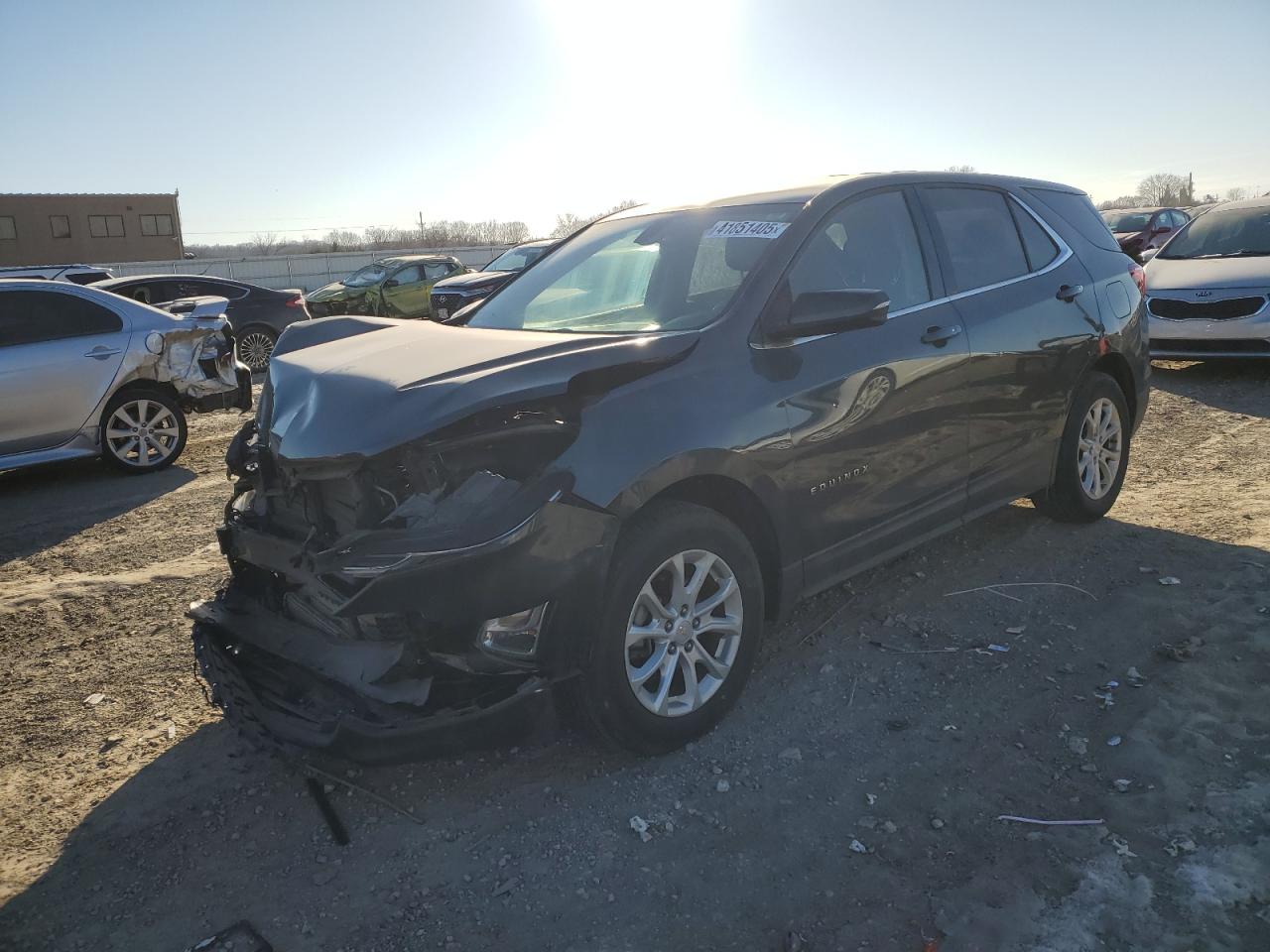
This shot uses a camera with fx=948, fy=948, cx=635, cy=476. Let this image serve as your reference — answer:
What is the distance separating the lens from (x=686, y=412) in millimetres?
3162

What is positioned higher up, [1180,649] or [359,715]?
[359,715]

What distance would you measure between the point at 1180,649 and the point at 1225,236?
8562mm

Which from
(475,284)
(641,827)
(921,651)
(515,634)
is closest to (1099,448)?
(921,651)

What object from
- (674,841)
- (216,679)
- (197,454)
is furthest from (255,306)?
(674,841)

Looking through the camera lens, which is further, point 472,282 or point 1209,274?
point 472,282

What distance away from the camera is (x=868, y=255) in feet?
13.1

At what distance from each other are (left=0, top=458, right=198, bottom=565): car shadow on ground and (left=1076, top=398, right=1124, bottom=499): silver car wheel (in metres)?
6.22

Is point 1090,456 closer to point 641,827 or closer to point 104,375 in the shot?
point 641,827

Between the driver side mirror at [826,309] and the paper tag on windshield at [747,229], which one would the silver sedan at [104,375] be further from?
the driver side mirror at [826,309]

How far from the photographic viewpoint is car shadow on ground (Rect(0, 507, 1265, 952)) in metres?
2.59

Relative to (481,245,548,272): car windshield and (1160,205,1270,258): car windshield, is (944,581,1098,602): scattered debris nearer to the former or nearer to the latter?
(1160,205,1270,258): car windshield

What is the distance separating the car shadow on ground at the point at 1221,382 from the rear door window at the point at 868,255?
18.2ft

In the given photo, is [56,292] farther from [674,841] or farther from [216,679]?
[674,841]

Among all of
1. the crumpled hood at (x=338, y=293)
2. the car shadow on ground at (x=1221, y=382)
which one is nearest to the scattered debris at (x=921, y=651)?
the car shadow on ground at (x=1221, y=382)
